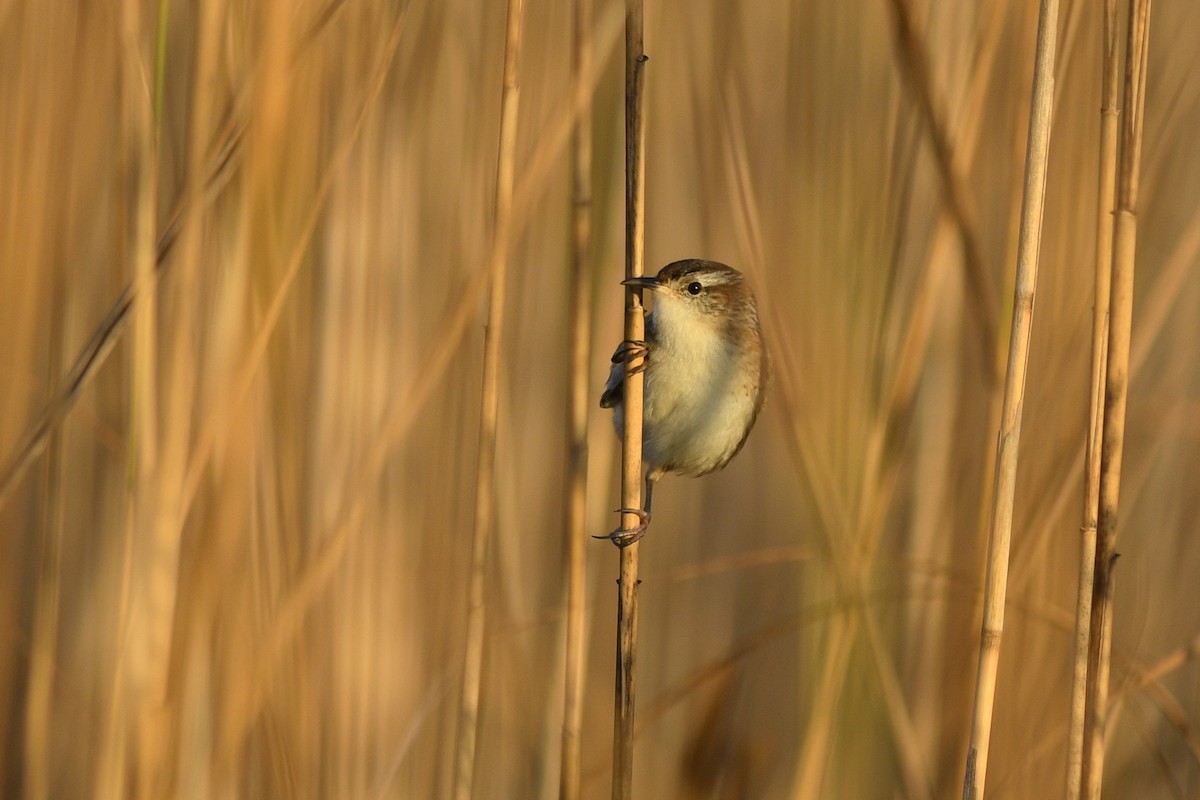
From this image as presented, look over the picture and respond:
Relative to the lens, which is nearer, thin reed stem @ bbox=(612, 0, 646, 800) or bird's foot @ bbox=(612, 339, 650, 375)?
A: thin reed stem @ bbox=(612, 0, 646, 800)

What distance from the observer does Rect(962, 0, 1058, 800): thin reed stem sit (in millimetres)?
1419

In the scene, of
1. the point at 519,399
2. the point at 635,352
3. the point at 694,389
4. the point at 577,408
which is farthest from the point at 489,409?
the point at 519,399

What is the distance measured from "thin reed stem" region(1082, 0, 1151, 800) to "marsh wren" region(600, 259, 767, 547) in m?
0.82

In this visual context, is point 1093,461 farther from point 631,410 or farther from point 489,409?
point 489,409

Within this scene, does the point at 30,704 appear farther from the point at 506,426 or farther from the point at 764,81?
the point at 764,81

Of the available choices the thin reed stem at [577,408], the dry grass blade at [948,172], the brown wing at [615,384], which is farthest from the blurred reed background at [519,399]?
the thin reed stem at [577,408]

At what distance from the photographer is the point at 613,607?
2684 millimetres

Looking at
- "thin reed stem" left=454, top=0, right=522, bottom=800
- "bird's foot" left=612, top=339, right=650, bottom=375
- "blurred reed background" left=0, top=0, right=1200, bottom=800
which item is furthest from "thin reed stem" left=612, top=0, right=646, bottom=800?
"blurred reed background" left=0, top=0, right=1200, bottom=800

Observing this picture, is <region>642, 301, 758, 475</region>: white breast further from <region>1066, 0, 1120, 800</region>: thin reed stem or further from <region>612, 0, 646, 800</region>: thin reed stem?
<region>1066, 0, 1120, 800</region>: thin reed stem

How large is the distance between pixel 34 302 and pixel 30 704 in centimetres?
67

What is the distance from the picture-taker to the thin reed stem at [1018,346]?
142 centimetres

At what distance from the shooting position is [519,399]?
2.62m

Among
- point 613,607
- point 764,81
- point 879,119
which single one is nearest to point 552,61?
point 764,81

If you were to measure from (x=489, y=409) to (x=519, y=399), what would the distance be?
96cm
